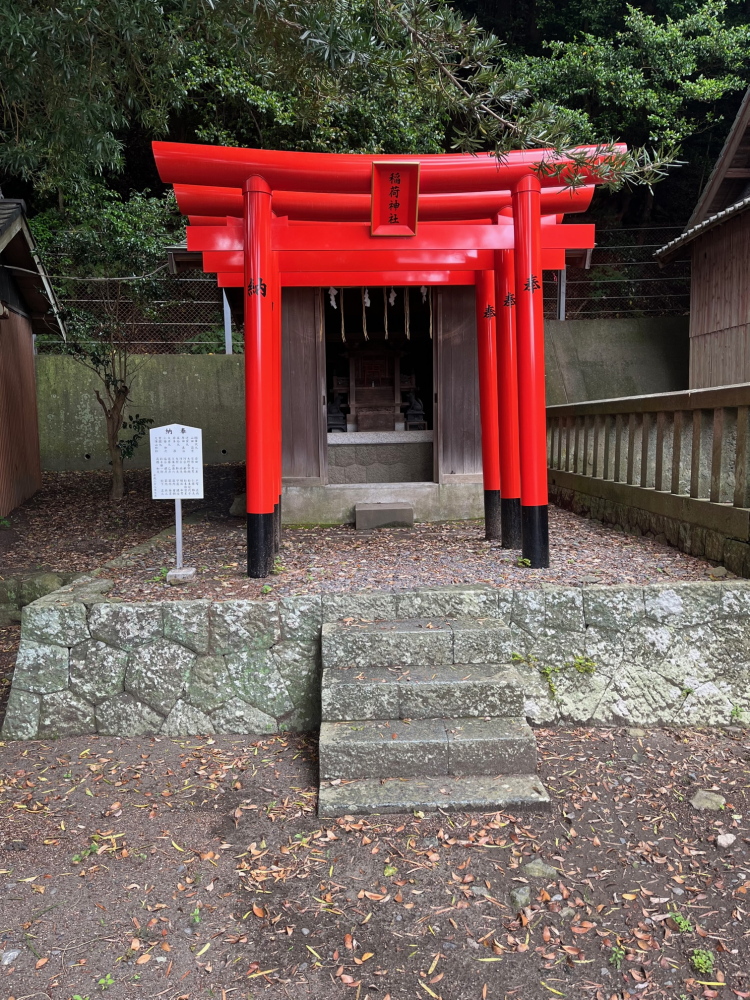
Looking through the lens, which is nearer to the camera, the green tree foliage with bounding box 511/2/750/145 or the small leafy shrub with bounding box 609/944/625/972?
the small leafy shrub with bounding box 609/944/625/972

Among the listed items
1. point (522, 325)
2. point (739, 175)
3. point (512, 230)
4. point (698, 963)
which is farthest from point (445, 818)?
point (739, 175)

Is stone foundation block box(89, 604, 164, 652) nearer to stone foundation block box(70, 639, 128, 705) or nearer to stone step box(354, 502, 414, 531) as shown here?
stone foundation block box(70, 639, 128, 705)

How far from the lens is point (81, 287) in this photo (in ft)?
39.8

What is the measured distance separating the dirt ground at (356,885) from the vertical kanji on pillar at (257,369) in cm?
153

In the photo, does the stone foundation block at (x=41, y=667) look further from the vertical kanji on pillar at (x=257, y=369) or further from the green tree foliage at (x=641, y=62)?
the green tree foliage at (x=641, y=62)

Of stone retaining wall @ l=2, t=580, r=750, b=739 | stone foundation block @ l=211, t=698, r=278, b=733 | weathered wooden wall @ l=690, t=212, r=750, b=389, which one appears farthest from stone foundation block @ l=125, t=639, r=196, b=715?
weathered wooden wall @ l=690, t=212, r=750, b=389

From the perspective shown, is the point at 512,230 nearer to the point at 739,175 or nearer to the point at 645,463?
the point at 645,463

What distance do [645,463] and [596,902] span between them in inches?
164

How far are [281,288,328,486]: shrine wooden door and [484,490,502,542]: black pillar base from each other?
2334 millimetres

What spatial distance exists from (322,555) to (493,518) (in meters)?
1.69

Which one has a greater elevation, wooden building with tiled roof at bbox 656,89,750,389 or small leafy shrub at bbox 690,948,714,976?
wooden building with tiled roof at bbox 656,89,750,389

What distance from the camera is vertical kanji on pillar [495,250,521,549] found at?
5.30m

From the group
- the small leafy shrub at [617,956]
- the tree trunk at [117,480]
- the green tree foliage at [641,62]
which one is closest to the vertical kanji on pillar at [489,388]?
the small leafy shrub at [617,956]

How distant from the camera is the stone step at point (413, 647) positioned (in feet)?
12.3
